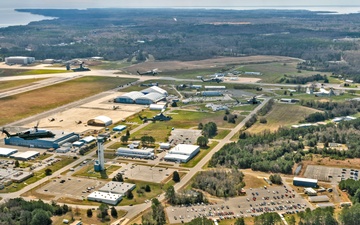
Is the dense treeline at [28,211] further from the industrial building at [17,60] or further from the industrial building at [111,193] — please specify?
the industrial building at [17,60]

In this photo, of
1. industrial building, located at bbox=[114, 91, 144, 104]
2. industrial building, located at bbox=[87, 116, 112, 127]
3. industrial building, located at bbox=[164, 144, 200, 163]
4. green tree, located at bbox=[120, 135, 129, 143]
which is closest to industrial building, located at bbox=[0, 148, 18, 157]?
green tree, located at bbox=[120, 135, 129, 143]

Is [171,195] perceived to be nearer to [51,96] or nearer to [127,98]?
[127,98]

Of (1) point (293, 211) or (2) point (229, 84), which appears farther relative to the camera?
(2) point (229, 84)

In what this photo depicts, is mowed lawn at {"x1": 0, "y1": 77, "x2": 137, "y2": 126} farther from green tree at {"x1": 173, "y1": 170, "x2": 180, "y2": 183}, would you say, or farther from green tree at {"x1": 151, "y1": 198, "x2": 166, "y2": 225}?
green tree at {"x1": 151, "y1": 198, "x2": 166, "y2": 225}

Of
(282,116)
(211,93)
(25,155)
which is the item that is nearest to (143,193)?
(25,155)

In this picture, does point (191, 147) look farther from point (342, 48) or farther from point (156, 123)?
point (342, 48)

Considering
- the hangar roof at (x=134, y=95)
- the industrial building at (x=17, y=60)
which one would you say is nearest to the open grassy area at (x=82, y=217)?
the hangar roof at (x=134, y=95)

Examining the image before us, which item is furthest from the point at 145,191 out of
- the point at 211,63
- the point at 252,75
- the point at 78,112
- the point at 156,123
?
the point at 211,63
